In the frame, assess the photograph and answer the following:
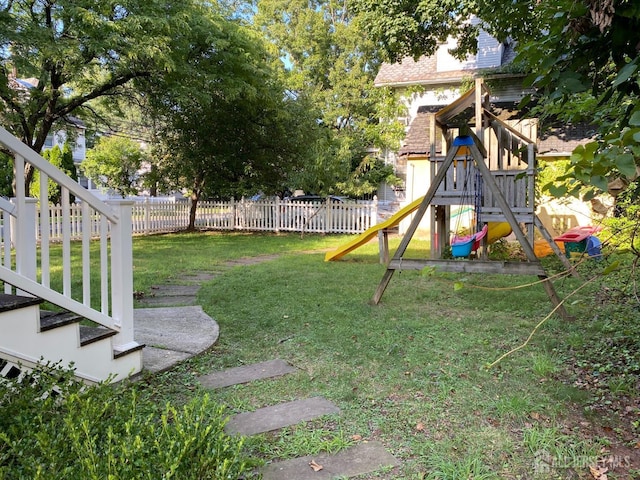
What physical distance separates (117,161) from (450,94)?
16997 mm

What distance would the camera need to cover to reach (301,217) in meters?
16.1

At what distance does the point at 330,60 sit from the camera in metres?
28.7

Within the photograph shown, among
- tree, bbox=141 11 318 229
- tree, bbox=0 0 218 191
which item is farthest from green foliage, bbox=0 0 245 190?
tree, bbox=141 11 318 229

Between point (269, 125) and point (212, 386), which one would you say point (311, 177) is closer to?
point (269, 125)

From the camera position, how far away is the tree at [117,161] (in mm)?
23422

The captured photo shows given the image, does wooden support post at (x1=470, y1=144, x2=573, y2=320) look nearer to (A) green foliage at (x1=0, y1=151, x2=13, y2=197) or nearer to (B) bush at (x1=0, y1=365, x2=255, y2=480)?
(B) bush at (x1=0, y1=365, x2=255, y2=480)

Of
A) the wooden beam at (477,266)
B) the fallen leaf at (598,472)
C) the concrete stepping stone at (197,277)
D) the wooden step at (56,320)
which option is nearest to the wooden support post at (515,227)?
the wooden beam at (477,266)

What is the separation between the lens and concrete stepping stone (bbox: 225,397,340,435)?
2668 millimetres

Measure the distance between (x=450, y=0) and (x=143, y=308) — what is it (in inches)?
374

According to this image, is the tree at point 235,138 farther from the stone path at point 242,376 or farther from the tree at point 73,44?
the stone path at point 242,376

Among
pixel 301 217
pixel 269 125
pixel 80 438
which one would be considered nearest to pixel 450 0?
pixel 269 125

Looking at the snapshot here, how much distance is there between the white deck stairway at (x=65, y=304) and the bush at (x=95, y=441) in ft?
0.73

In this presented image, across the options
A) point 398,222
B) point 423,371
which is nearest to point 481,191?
point 398,222

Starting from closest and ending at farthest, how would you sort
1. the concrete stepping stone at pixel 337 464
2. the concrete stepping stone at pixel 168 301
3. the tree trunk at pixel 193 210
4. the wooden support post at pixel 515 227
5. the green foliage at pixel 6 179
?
the concrete stepping stone at pixel 337 464 < the wooden support post at pixel 515 227 < the concrete stepping stone at pixel 168 301 < the tree trunk at pixel 193 210 < the green foliage at pixel 6 179
